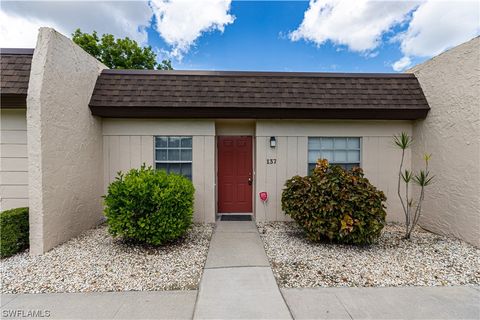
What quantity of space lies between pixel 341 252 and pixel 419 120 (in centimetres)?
396

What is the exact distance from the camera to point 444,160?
4.58m

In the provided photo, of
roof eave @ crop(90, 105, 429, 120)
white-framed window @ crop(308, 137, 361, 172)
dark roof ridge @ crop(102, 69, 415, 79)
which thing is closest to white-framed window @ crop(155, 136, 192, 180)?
roof eave @ crop(90, 105, 429, 120)

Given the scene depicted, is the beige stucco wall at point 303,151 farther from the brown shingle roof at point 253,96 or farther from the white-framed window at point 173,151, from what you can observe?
the white-framed window at point 173,151

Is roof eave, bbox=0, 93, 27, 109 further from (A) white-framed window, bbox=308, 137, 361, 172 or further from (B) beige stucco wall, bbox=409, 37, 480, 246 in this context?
(B) beige stucco wall, bbox=409, 37, 480, 246

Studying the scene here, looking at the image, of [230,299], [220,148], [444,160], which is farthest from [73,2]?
[444,160]

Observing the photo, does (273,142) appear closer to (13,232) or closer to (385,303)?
(385,303)

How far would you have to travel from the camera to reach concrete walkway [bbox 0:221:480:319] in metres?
2.32

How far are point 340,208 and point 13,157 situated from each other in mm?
6682

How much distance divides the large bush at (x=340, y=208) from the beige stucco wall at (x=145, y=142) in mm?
2393

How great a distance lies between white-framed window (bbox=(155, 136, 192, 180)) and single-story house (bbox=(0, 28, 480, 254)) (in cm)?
3

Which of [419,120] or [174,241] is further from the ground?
[419,120]

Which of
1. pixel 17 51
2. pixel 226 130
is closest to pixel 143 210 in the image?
pixel 226 130

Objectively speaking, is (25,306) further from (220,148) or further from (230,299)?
(220,148)

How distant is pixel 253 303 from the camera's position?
2.50 meters
